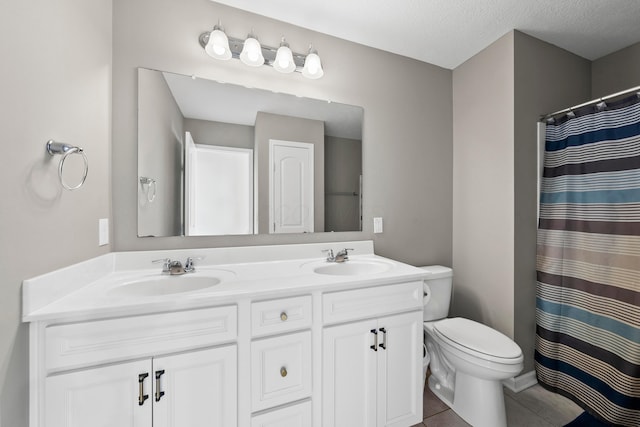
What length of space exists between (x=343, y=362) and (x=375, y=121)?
1582 millimetres

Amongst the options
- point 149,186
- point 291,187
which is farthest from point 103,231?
point 291,187

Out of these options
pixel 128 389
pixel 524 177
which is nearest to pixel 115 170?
pixel 128 389

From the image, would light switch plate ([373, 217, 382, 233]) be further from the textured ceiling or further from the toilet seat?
the textured ceiling

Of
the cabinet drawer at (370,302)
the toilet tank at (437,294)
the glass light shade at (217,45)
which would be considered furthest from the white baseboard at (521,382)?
the glass light shade at (217,45)

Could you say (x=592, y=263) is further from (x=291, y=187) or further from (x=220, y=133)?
(x=220, y=133)

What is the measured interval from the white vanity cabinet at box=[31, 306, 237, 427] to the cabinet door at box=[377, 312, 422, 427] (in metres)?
0.71

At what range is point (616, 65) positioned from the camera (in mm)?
1982

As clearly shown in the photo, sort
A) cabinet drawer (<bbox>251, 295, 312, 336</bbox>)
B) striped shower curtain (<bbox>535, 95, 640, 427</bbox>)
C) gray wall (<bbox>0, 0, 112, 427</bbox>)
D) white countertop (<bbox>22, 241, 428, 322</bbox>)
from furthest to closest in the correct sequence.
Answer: striped shower curtain (<bbox>535, 95, 640, 427</bbox>), cabinet drawer (<bbox>251, 295, 312, 336</bbox>), white countertop (<bbox>22, 241, 428, 322</bbox>), gray wall (<bbox>0, 0, 112, 427</bbox>)

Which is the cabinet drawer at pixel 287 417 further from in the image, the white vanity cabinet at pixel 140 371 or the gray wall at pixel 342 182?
the gray wall at pixel 342 182

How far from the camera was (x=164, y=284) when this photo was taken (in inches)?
50.3

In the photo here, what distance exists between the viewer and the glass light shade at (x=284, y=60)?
5.13ft

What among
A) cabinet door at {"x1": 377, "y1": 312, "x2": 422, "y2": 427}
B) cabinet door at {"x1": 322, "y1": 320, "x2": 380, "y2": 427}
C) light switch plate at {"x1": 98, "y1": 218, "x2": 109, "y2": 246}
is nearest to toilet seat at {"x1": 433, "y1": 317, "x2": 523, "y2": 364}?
cabinet door at {"x1": 377, "y1": 312, "x2": 422, "y2": 427}

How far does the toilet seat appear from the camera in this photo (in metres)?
1.33

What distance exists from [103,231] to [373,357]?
1441 millimetres
